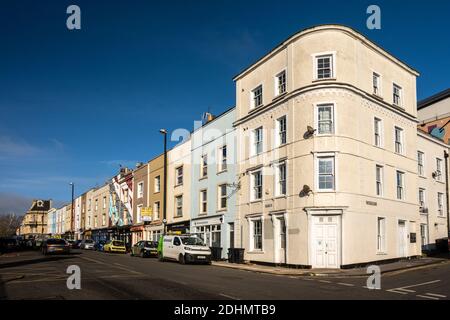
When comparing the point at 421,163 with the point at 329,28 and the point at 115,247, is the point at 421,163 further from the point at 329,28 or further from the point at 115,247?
the point at 115,247

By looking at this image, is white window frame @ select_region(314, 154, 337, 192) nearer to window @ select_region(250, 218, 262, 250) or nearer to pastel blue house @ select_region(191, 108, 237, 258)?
window @ select_region(250, 218, 262, 250)

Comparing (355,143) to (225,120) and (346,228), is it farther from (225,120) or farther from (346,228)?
(225,120)

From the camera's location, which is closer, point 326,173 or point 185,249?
point 326,173

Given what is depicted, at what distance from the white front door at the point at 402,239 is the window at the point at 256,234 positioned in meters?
8.70

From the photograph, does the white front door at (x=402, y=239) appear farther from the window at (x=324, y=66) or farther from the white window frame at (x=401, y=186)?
the window at (x=324, y=66)

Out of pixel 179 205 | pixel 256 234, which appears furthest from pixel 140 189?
pixel 256 234

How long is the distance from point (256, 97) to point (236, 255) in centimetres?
1074

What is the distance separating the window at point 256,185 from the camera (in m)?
30.1

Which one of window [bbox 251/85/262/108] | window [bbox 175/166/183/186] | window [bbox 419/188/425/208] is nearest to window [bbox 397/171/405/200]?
window [bbox 419/188/425/208]

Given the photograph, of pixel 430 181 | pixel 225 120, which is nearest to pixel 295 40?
pixel 225 120

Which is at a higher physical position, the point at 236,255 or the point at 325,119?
the point at 325,119

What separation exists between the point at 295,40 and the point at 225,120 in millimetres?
9687

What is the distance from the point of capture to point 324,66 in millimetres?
26312
